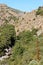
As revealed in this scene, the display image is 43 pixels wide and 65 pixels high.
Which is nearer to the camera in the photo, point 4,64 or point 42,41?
point 42,41

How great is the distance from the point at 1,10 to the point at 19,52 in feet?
336

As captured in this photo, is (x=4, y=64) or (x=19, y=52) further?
(x=19, y=52)

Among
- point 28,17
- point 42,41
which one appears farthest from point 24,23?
point 42,41

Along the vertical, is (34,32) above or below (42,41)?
below

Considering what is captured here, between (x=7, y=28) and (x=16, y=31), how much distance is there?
368cm

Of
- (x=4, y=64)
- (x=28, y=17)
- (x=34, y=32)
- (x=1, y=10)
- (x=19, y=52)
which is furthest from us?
(x=1, y=10)

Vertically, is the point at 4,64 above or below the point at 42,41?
below

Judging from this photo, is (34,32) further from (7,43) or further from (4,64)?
(4,64)

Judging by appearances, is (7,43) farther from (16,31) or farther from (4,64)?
(4,64)

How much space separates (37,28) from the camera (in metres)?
80.0

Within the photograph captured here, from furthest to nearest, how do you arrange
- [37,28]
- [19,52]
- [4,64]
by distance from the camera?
[37,28], [19,52], [4,64]

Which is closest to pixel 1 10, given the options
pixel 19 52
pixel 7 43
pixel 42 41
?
pixel 7 43

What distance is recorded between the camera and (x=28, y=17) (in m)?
92.8

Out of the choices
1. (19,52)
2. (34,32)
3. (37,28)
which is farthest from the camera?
(37,28)
